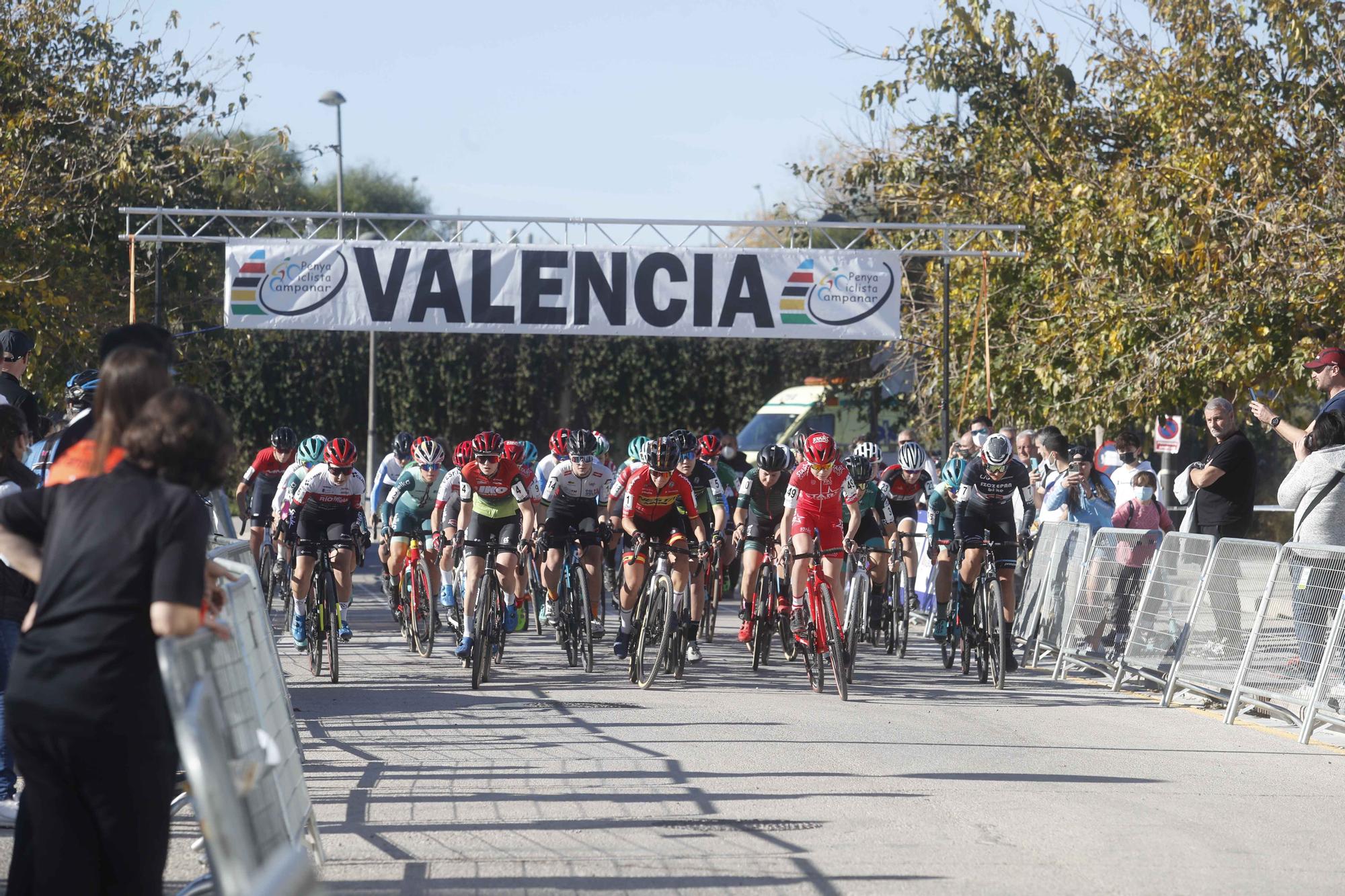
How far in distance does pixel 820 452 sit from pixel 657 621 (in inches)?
70.9

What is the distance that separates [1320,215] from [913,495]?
5.73 metres

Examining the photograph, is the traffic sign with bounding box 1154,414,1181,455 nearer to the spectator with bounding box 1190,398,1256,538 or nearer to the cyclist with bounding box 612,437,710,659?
the spectator with bounding box 1190,398,1256,538

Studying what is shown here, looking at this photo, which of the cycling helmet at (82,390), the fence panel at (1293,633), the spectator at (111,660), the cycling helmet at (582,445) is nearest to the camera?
the spectator at (111,660)

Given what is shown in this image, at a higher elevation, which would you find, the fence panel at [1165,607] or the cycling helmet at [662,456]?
the cycling helmet at [662,456]

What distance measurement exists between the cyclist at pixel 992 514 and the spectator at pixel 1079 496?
159cm

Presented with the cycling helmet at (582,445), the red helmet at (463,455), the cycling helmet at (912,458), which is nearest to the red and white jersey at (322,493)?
the red helmet at (463,455)

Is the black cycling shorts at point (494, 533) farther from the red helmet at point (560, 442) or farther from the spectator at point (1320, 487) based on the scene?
the spectator at point (1320, 487)

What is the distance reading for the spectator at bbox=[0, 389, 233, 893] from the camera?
3859mm

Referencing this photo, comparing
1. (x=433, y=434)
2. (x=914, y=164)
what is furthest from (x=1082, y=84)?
(x=433, y=434)

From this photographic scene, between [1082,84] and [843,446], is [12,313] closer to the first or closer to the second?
[1082,84]

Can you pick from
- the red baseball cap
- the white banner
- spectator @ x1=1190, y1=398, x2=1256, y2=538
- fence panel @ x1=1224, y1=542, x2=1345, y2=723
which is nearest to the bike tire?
fence panel @ x1=1224, y1=542, x2=1345, y2=723

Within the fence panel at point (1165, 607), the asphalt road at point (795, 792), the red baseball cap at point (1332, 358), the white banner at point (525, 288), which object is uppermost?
the white banner at point (525, 288)

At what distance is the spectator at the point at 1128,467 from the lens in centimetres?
1427

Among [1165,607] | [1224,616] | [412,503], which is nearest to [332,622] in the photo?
[412,503]
